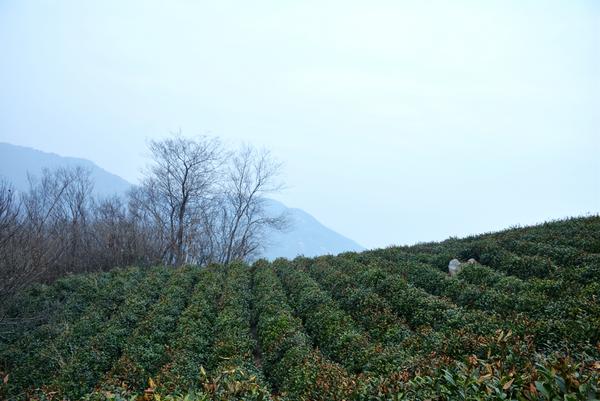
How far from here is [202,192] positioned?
39312 millimetres

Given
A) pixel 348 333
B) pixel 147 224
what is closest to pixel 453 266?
pixel 348 333

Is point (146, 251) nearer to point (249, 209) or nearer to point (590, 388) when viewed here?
point (249, 209)

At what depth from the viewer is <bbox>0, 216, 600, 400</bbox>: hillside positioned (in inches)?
176

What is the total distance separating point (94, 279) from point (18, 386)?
36.9 ft

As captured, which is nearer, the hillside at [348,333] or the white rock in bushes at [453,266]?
the hillside at [348,333]

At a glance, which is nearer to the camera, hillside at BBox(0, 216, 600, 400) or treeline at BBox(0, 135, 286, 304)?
hillside at BBox(0, 216, 600, 400)

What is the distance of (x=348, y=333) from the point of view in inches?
387

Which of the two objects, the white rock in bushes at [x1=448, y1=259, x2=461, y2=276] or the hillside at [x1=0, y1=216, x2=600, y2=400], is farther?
the white rock in bushes at [x1=448, y1=259, x2=461, y2=276]

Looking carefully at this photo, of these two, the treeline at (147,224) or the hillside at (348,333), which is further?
the treeline at (147,224)

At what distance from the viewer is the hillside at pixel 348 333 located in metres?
4.47

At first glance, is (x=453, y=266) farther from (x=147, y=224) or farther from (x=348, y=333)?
(x=147, y=224)

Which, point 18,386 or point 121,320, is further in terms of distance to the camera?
point 121,320

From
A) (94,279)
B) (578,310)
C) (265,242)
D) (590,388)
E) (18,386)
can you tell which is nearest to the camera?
(590,388)

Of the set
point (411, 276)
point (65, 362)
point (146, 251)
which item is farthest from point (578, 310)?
point (146, 251)
